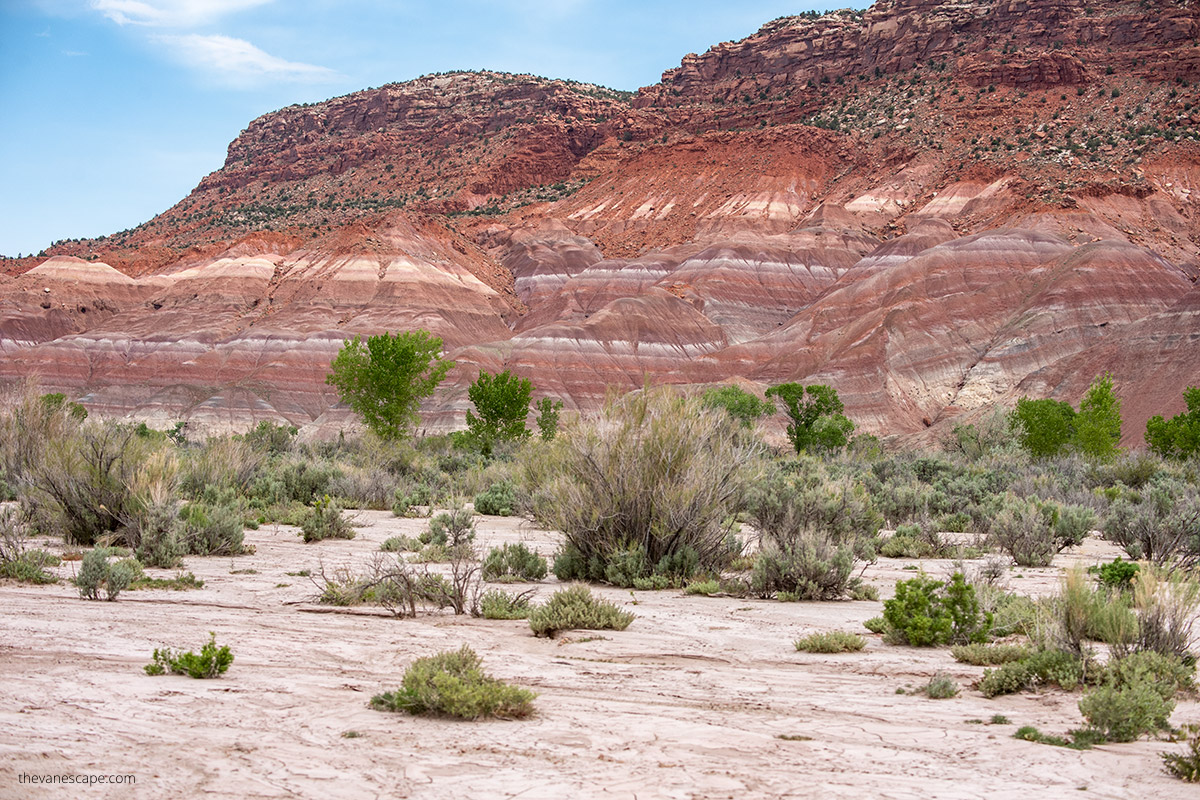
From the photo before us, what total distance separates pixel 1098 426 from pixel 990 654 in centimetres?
3713

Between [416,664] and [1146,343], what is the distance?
212ft

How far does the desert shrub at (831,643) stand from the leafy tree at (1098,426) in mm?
30846

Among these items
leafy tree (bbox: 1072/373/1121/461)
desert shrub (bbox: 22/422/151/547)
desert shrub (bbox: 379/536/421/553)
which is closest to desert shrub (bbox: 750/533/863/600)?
desert shrub (bbox: 379/536/421/553)

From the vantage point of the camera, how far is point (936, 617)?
29.6ft

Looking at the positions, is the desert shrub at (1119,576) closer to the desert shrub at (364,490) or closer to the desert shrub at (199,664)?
the desert shrub at (199,664)

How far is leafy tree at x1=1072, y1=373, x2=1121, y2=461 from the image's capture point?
129ft

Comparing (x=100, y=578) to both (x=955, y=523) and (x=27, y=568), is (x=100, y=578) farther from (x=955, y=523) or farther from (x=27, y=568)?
(x=955, y=523)

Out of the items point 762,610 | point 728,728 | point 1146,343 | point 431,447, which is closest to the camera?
point 728,728

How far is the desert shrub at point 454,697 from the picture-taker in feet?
21.3

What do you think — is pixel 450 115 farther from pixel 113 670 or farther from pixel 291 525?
pixel 113 670

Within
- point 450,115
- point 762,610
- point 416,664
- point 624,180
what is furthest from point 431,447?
point 450,115

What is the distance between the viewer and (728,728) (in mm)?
6418

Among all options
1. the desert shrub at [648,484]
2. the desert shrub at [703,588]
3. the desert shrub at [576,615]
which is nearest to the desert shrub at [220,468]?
the desert shrub at [648,484]

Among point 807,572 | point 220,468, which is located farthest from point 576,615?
point 220,468
